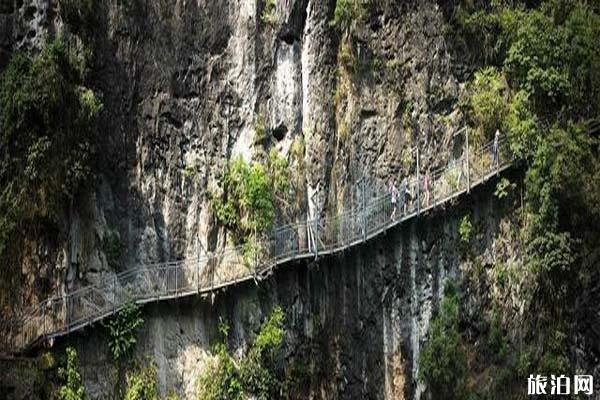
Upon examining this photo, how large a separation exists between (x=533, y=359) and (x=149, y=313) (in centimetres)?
819

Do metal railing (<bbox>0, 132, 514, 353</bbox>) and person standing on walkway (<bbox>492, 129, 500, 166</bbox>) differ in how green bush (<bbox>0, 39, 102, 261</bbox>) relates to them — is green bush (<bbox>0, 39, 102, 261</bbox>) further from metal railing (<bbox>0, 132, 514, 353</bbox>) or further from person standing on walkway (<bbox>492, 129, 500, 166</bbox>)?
person standing on walkway (<bbox>492, 129, 500, 166</bbox>)

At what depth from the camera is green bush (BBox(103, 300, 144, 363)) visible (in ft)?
74.7

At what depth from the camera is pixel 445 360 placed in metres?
24.8

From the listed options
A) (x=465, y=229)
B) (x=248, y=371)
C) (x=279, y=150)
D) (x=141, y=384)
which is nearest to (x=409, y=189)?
(x=465, y=229)

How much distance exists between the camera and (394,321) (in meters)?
25.7

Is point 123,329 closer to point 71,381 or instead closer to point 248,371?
point 71,381

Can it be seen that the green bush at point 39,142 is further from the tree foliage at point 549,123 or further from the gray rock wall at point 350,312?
the tree foliage at point 549,123

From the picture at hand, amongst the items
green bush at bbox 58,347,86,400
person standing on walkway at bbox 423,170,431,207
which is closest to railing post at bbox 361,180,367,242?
person standing on walkway at bbox 423,170,431,207

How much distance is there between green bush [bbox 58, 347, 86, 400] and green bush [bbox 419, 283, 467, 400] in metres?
7.45

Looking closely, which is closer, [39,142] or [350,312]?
[39,142]

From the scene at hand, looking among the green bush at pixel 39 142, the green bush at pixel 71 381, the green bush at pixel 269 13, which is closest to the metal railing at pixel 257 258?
the green bush at pixel 71 381

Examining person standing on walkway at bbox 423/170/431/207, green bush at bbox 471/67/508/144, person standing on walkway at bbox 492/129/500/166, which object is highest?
green bush at bbox 471/67/508/144

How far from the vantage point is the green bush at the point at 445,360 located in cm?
2478

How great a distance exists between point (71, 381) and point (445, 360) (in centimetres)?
795
